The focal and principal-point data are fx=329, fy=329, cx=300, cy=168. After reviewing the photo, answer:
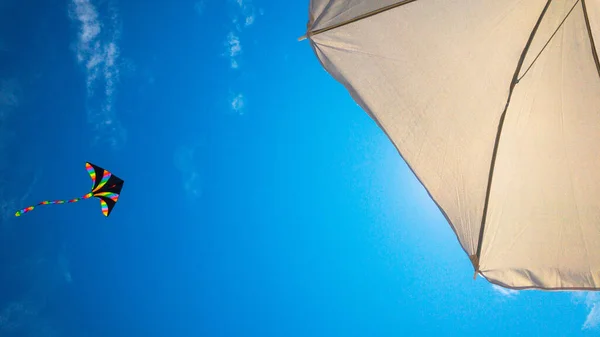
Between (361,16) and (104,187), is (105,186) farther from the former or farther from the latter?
(361,16)

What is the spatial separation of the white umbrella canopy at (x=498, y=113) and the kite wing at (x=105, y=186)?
5626 millimetres

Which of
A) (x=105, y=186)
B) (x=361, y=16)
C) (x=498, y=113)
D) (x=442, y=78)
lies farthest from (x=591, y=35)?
(x=105, y=186)

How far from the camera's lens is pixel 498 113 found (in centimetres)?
249

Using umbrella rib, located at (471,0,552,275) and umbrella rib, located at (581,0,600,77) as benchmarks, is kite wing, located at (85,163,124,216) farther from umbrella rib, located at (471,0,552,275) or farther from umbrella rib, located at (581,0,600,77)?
umbrella rib, located at (581,0,600,77)

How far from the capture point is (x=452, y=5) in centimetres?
244

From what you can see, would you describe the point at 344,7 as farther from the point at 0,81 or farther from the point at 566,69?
the point at 0,81

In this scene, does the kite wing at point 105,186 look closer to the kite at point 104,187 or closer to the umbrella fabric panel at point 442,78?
the kite at point 104,187

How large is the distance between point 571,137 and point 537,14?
2.95 ft

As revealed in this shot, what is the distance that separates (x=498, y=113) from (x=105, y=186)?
6.84 meters

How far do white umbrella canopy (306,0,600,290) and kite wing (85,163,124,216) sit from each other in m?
5.63

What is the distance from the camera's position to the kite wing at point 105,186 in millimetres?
6609

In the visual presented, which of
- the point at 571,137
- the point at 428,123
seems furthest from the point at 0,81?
the point at 571,137

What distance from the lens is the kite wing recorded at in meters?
6.61

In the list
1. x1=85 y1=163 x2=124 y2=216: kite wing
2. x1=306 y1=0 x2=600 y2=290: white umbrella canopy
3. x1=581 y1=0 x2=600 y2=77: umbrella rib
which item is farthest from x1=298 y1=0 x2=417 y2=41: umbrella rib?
x1=85 y1=163 x2=124 y2=216: kite wing
